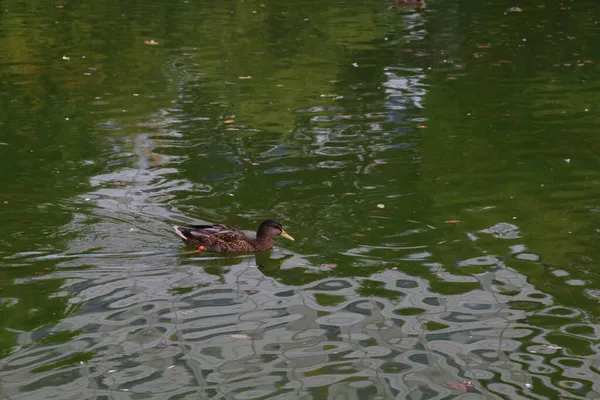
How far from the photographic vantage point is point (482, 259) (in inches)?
392

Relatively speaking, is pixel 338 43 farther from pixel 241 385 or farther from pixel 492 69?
pixel 241 385

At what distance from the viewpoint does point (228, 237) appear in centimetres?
1011

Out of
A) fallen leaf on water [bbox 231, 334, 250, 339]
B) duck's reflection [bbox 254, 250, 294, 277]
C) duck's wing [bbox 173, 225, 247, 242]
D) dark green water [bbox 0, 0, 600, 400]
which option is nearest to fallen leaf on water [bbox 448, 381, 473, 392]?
dark green water [bbox 0, 0, 600, 400]

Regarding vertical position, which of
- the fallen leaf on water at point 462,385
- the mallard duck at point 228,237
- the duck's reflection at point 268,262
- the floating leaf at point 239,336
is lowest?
the fallen leaf on water at point 462,385

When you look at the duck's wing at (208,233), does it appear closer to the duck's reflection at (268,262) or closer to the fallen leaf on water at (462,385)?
the duck's reflection at (268,262)

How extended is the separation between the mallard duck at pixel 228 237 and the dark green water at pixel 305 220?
0.48ft

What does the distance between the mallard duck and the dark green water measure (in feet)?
0.48

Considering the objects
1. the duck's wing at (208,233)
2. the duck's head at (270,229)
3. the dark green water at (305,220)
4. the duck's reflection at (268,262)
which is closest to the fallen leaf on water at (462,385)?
the dark green water at (305,220)

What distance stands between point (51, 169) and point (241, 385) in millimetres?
6430

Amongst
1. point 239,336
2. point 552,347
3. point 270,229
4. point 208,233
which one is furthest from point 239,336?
point 552,347

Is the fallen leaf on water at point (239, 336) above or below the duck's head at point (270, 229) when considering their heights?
below

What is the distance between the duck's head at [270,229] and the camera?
33.3ft

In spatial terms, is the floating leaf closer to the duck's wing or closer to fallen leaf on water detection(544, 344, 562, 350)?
the duck's wing

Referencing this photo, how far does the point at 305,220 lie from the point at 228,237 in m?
1.24
